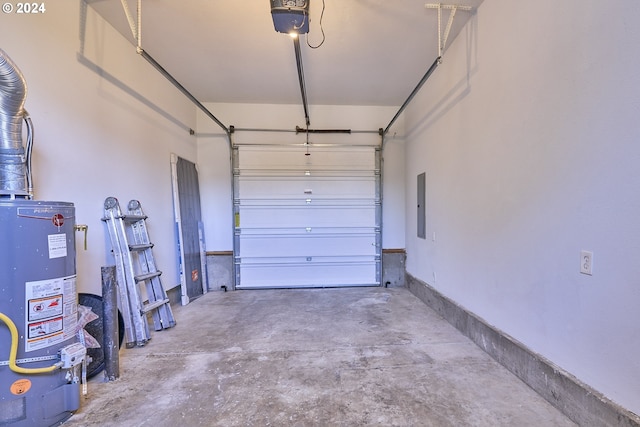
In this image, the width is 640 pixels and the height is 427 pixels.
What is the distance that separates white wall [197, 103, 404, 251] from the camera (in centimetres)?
518

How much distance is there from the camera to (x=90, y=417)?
1808 mm

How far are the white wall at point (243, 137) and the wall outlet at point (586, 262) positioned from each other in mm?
3608

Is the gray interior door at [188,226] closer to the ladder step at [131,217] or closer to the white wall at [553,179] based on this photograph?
the ladder step at [131,217]

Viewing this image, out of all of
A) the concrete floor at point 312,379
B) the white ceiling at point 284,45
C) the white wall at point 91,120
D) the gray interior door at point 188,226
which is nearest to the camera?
the concrete floor at point 312,379

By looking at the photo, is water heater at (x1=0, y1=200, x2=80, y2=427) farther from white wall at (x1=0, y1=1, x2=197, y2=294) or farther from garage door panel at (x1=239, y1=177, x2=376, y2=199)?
garage door panel at (x1=239, y1=177, x2=376, y2=199)

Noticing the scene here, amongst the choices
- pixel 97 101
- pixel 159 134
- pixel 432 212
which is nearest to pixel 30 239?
pixel 97 101

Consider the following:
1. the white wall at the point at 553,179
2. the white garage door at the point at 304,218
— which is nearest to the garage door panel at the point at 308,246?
the white garage door at the point at 304,218

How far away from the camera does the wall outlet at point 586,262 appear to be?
164cm

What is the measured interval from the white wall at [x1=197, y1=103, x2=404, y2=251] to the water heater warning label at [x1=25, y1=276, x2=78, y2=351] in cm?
342

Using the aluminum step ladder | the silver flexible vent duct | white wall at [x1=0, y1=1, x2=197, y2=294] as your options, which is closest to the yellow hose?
the silver flexible vent duct

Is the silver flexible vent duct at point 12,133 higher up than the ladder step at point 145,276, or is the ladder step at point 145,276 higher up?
the silver flexible vent duct at point 12,133

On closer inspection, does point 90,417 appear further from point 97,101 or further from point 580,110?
point 580,110

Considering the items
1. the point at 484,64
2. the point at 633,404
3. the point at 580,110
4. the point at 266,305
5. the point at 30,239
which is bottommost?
the point at 266,305

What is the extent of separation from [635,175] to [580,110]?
0.53 m
